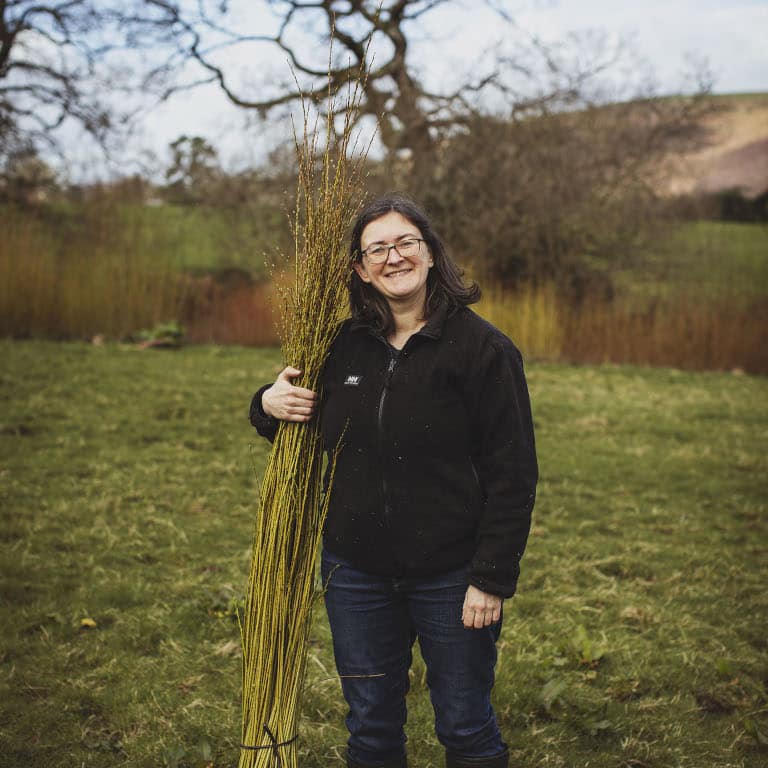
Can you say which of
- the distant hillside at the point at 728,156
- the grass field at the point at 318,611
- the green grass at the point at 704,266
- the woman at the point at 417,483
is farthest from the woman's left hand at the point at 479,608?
the distant hillside at the point at 728,156

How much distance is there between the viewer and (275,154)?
14.1 m

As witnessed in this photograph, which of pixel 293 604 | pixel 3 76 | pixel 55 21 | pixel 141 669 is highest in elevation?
pixel 55 21

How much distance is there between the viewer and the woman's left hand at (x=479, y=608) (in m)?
1.85

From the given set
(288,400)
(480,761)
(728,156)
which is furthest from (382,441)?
(728,156)

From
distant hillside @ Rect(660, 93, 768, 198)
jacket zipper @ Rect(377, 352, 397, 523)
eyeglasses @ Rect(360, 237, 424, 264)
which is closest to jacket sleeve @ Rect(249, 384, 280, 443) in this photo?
jacket zipper @ Rect(377, 352, 397, 523)

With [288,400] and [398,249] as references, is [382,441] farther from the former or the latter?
[398,249]

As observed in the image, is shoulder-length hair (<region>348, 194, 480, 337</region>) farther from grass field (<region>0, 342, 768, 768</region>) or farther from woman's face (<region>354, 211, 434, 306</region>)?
grass field (<region>0, 342, 768, 768</region>)

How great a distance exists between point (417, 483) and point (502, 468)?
21 centimetres

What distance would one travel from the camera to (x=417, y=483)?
1.91 m

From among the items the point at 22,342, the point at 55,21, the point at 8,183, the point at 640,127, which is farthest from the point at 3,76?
the point at 640,127

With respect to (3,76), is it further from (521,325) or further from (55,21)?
(521,325)

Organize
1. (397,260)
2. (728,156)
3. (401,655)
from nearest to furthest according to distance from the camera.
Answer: (397,260) < (401,655) < (728,156)

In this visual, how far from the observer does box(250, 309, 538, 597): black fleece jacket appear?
1868 millimetres

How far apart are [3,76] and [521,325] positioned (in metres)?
10.9
